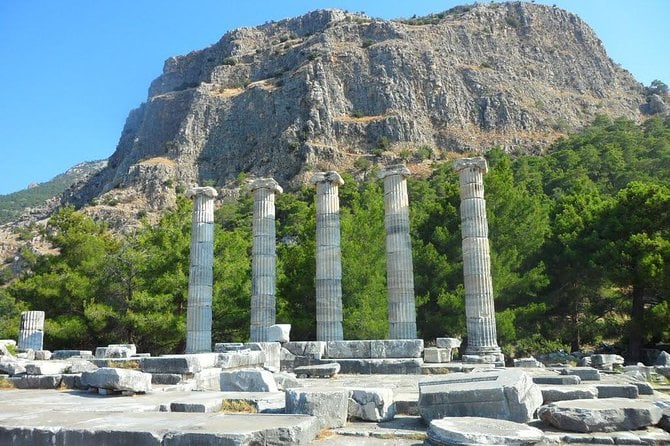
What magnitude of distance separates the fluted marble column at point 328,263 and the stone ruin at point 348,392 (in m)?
0.05

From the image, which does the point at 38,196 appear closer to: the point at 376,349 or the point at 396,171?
the point at 396,171

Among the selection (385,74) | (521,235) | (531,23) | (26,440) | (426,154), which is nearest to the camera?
(26,440)

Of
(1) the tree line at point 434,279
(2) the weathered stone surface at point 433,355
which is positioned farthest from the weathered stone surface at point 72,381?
(1) the tree line at point 434,279

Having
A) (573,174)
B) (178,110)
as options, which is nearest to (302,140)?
(178,110)

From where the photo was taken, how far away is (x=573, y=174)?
44656 millimetres

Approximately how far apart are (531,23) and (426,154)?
46.0m

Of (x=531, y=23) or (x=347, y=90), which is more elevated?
(x=531, y=23)

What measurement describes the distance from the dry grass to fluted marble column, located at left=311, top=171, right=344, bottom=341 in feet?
43.3

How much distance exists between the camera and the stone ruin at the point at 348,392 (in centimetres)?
469

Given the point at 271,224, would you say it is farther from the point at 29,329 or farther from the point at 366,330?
the point at 29,329

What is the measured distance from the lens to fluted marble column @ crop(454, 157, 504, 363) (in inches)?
726

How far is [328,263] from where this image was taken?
818 inches

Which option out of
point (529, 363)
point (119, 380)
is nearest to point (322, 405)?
point (119, 380)

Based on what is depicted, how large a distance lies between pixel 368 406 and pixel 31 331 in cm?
2137
